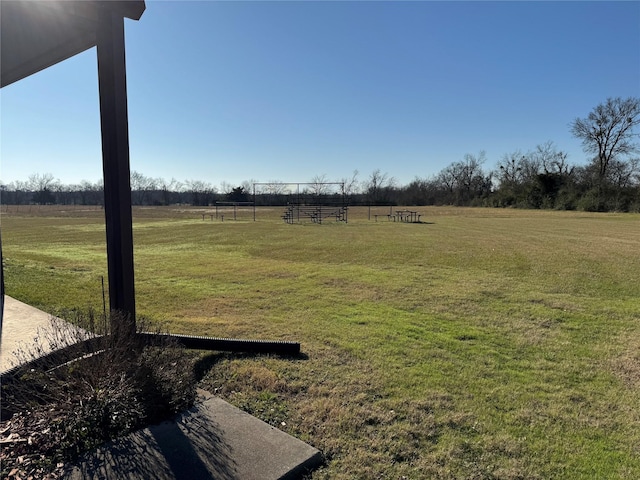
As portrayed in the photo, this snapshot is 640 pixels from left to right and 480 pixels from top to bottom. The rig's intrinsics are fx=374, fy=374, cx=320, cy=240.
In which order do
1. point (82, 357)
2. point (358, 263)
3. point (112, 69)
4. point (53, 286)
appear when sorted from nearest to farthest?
point (82, 357) < point (112, 69) < point (53, 286) < point (358, 263)

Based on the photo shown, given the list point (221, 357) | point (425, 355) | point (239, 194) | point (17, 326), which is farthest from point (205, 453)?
point (239, 194)

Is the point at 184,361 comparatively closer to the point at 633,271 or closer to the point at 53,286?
the point at 53,286

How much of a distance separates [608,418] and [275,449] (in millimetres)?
2574

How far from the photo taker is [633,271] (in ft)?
28.9

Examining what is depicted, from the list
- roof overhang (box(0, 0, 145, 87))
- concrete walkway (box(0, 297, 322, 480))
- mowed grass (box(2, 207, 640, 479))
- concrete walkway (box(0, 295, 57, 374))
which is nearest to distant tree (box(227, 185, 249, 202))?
mowed grass (box(2, 207, 640, 479))

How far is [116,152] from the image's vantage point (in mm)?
2895

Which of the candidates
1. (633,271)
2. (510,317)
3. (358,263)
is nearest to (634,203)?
(633,271)

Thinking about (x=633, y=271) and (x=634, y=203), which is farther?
(x=634, y=203)

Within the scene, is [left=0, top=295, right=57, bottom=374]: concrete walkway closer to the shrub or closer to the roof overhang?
the shrub

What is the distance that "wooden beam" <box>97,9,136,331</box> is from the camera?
2.81 m

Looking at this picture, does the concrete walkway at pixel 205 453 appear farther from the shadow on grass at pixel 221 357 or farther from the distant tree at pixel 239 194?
the distant tree at pixel 239 194

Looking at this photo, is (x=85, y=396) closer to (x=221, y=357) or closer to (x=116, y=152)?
(x=221, y=357)

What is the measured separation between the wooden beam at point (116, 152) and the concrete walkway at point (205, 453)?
869mm

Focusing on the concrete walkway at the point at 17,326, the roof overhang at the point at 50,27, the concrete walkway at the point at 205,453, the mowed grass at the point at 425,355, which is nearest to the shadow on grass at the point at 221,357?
the mowed grass at the point at 425,355
